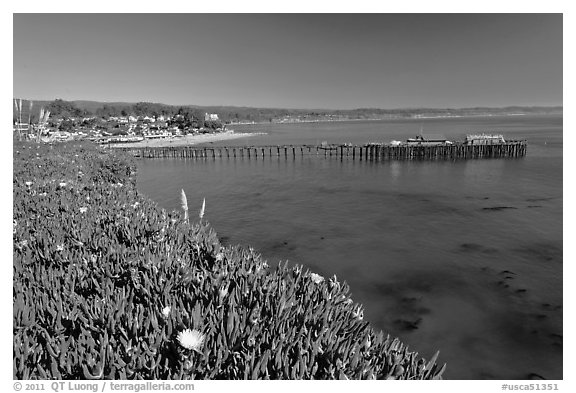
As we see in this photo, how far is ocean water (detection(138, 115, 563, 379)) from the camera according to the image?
10352 millimetres

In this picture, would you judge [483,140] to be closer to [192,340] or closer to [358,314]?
[358,314]

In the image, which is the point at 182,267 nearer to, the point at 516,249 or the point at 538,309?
the point at 538,309

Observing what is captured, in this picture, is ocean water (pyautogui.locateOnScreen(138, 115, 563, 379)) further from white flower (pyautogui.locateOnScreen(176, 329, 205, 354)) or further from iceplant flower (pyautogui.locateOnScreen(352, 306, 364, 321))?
white flower (pyautogui.locateOnScreen(176, 329, 205, 354))

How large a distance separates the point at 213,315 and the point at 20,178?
8740 millimetres

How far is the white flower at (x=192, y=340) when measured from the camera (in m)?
2.33

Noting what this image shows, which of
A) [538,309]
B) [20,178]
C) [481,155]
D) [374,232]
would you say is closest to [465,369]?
[538,309]

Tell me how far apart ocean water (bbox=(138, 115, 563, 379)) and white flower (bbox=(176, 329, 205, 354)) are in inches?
341

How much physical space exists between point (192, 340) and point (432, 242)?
17.6 meters

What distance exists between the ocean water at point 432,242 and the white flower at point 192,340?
341 inches

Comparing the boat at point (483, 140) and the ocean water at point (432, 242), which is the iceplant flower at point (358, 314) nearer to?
the ocean water at point (432, 242)

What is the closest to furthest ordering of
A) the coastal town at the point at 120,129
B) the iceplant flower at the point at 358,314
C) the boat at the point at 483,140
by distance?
1. the iceplant flower at the point at 358,314
2. the boat at the point at 483,140
3. the coastal town at the point at 120,129

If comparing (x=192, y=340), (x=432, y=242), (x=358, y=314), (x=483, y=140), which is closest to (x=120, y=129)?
(x=483, y=140)

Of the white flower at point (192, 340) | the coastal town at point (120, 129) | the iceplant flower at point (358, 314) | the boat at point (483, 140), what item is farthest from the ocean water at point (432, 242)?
the coastal town at point (120, 129)

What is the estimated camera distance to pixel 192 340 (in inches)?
93.3
